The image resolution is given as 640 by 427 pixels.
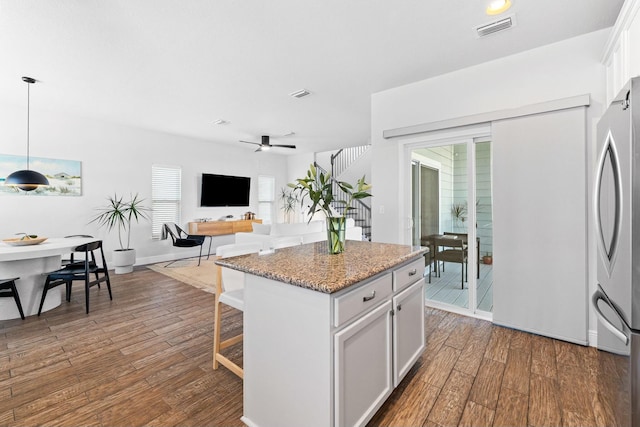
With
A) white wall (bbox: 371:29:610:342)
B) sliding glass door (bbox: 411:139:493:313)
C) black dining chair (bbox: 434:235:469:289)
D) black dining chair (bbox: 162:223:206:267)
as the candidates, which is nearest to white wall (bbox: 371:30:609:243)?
white wall (bbox: 371:29:610:342)

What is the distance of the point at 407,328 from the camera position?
6.49ft

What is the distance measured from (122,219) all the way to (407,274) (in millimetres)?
5468

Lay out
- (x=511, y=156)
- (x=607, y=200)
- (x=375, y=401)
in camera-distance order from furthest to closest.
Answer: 1. (x=511, y=156)
2. (x=375, y=401)
3. (x=607, y=200)

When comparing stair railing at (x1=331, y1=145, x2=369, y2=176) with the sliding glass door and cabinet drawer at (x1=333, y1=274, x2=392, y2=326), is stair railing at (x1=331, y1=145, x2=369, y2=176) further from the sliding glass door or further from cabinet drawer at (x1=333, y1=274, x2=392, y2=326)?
cabinet drawer at (x1=333, y1=274, x2=392, y2=326)

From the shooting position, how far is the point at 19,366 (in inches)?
88.8

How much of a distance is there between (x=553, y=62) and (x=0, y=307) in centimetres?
608

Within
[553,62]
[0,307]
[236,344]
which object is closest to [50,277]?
[0,307]

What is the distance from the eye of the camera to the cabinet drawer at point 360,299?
1332mm

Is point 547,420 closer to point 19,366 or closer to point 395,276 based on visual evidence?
point 395,276

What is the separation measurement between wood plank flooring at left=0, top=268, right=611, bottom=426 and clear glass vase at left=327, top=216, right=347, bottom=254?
102 cm

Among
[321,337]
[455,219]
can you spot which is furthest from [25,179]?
[455,219]

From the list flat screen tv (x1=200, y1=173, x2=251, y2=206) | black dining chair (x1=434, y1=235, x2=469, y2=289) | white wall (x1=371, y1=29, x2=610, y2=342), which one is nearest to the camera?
white wall (x1=371, y1=29, x2=610, y2=342)

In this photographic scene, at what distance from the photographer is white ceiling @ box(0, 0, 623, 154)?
7.45ft

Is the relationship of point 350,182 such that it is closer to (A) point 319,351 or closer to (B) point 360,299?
(B) point 360,299
